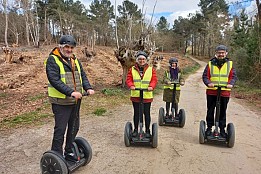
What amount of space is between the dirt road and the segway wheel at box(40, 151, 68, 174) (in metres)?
0.49

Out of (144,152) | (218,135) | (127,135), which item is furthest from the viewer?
(218,135)

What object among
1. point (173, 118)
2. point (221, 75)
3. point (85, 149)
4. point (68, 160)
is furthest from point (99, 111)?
point (221, 75)

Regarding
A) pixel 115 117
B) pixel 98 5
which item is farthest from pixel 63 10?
pixel 115 117

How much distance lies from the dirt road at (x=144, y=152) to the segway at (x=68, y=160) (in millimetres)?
179

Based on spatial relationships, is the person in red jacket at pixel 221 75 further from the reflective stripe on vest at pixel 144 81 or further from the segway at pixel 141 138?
the segway at pixel 141 138

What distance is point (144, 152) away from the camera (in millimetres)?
4848

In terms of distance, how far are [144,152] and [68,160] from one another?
5.00 feet

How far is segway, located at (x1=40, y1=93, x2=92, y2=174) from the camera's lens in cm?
353

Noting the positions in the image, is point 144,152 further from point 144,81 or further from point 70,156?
point 70,156

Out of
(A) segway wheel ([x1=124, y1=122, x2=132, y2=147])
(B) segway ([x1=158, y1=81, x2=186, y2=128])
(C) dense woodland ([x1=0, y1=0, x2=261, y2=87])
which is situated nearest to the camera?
(A) segway wheel ([x1=124, y1=122, x2=132, y2=147])

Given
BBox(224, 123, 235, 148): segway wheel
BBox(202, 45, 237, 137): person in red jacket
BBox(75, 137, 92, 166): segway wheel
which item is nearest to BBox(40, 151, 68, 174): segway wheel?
BBox(75, 137, 92, 166): segway wheel

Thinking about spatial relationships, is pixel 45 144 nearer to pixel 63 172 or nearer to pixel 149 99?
pixel 63 172

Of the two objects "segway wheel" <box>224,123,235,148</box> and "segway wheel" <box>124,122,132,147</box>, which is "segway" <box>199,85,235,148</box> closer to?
"segway wheel" <box>224,123,235,148</box>

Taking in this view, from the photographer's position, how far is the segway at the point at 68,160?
353cm
